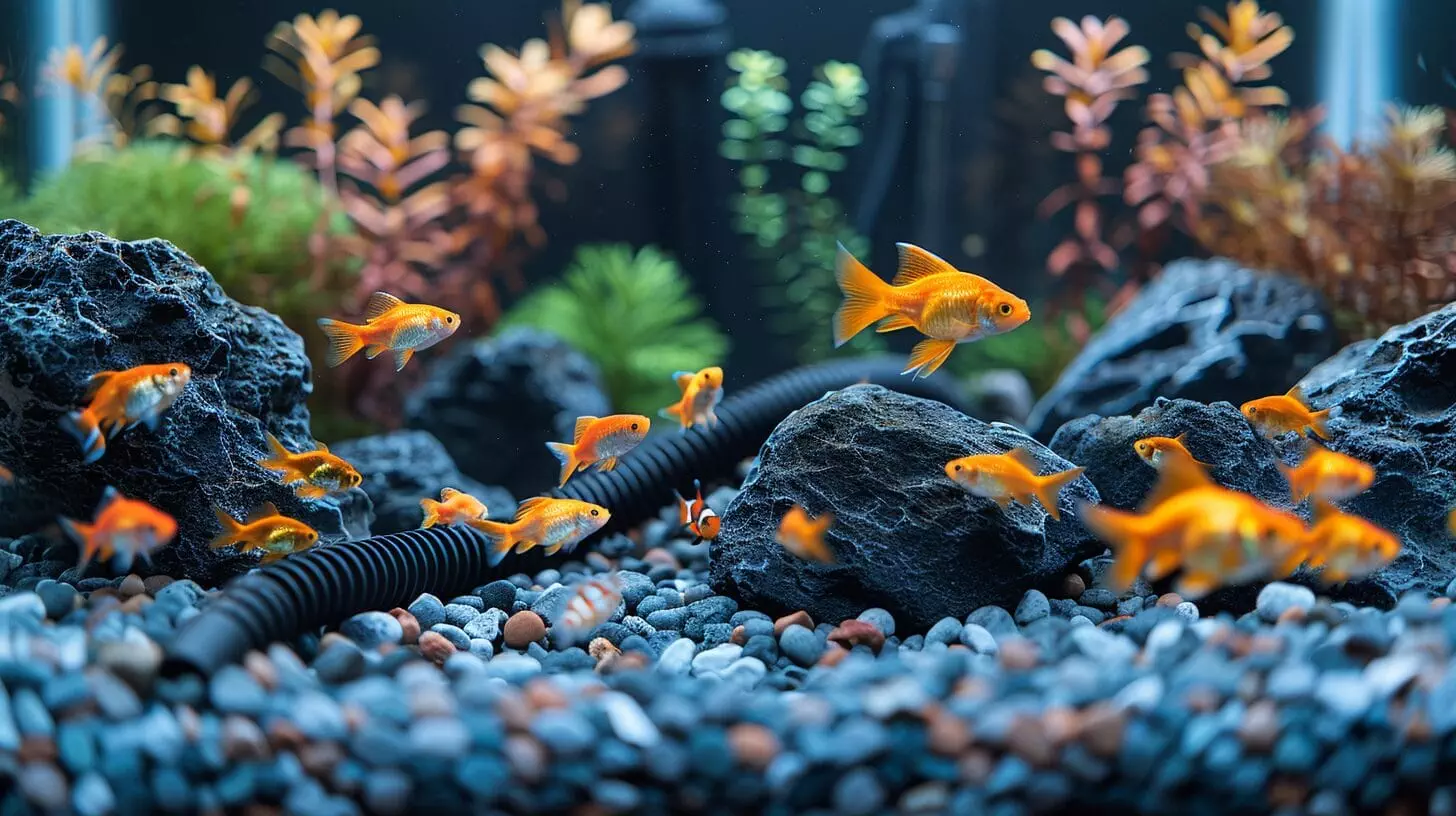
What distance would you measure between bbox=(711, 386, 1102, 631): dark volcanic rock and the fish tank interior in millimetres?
19

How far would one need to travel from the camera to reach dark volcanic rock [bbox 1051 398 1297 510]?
434 centimetres

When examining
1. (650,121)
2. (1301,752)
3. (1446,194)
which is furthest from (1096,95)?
(1301,752)

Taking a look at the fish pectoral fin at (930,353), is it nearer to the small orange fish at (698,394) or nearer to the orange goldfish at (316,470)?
the small orange fish at (698,394)

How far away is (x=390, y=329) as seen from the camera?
4.21m

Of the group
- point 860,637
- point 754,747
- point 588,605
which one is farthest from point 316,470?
point 754,747

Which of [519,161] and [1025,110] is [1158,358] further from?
[519,161]

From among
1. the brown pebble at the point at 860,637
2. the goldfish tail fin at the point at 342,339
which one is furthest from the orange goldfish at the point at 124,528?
the brown pebble at the point at 860,637

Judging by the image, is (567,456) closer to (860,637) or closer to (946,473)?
(860,637)

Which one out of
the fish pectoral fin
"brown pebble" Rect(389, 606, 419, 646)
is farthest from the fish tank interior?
the fish pectoral fin

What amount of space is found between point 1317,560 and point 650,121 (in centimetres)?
591

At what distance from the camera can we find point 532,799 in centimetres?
258

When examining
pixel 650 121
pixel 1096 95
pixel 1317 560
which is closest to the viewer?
pixel 1317 560

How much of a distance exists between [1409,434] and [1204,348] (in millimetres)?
2299

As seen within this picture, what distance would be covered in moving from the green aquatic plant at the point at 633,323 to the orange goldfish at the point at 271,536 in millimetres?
5229
